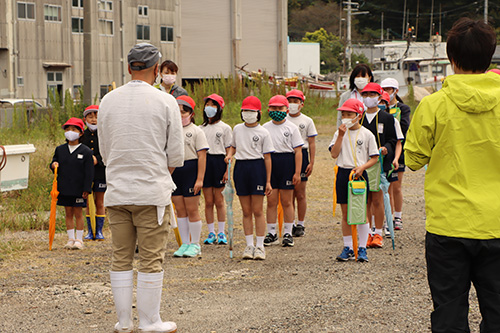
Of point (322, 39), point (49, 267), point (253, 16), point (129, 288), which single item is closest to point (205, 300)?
point (129, 288)

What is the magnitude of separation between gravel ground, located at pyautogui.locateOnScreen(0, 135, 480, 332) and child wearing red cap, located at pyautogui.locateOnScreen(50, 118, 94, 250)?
0.33 meters


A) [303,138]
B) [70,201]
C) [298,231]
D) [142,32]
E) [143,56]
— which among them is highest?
[142,32]

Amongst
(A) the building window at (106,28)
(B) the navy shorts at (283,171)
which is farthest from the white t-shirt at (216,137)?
(A) the building window at (106,28)

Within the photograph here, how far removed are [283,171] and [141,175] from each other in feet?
13.8

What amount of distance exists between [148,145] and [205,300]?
70.2 inches

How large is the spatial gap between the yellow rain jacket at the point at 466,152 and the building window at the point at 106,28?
41.3 m

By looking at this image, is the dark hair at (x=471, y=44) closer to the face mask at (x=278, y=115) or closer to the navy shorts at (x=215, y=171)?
the face mask at (x=278, y=115)

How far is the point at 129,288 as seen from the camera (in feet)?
18.3

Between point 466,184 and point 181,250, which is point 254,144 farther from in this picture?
point 466,184

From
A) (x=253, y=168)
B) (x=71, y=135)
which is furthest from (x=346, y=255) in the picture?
(x=71, y=135)

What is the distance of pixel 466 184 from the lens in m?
4.07

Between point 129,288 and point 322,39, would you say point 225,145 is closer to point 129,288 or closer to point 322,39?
point 129,288

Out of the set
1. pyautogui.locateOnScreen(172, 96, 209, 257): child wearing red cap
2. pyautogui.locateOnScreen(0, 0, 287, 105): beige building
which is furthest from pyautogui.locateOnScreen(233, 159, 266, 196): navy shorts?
pyautogui.locateOnScreen(0, 0, 287, 105): beige building

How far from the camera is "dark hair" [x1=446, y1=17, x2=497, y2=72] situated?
4.07 m
